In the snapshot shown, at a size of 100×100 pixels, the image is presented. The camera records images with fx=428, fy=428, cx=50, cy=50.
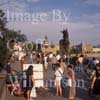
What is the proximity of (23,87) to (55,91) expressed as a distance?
75.9 inches

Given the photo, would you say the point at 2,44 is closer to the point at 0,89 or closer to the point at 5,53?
the point at 5,53

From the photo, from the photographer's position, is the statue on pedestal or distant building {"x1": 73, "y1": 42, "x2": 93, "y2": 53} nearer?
the statue on pedestal

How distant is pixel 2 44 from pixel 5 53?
2.73ft

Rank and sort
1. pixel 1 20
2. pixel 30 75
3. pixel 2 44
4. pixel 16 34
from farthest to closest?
1. pixel 16 34
2. pixel 1 20
3. pixel 2 44
4. pixel 30 75

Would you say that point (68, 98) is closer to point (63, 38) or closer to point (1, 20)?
point (1, 20)

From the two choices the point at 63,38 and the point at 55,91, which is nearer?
the point at 55,91

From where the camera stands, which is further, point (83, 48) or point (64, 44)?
point (83, 48)

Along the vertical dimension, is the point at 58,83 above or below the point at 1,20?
below

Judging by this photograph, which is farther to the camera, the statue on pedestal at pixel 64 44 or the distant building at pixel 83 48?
the distant building at pixel 83 48

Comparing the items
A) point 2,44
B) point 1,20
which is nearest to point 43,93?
point 2,44

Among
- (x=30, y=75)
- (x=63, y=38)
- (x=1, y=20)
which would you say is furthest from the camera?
(x=63, y=38)

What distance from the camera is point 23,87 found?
17203 millimetres

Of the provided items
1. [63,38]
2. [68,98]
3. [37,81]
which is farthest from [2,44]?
[63,38]

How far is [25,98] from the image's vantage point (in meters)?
16.6
